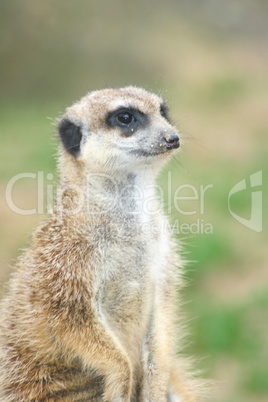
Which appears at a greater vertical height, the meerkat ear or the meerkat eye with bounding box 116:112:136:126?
the meerkat eye with bounding box 116:112:136:126

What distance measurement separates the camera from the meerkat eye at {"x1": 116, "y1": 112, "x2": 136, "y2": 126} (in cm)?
306

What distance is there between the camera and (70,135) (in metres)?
3.15

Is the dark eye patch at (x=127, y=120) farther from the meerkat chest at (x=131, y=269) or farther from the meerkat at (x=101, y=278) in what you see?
the meerkat chest at (x=131, y=269)

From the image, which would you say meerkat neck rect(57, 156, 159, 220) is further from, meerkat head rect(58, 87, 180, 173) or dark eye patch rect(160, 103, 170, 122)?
dark eye patch rect(160, 103, 170, 122)

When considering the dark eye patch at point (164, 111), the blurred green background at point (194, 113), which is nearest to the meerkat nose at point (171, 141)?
the dark eye patch at point (164, 111)

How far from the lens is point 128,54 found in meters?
9.09

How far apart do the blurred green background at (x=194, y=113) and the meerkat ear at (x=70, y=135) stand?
6.11 ft

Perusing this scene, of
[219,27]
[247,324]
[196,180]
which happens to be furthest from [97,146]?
[219,27]

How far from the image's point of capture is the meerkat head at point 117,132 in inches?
119

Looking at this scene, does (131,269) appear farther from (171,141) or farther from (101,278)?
(171,141)

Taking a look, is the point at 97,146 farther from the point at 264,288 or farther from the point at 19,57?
the point at 19,57

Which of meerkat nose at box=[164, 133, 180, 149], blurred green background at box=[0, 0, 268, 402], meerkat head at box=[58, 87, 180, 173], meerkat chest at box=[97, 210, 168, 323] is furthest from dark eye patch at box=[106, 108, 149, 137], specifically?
blurred green background at box=[0, 0, 268, 402]

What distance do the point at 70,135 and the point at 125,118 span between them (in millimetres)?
236

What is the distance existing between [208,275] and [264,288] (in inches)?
16.4
